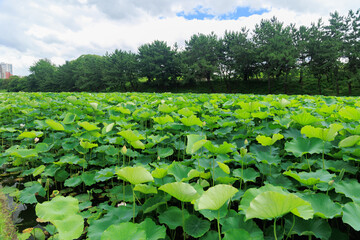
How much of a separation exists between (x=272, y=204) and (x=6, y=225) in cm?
222

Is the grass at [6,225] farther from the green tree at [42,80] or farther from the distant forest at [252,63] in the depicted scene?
the green tree at [42,80]

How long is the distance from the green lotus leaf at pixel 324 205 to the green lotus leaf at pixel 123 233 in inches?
33.2

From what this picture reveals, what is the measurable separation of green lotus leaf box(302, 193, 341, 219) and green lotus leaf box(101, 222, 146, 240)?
2.77 feet

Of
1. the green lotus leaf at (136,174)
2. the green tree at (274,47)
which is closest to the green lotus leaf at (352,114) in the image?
the green lotus leaf at (136,174)

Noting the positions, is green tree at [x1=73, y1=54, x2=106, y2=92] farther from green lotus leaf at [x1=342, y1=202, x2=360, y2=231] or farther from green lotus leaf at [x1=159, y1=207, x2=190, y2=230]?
green lotus leaf at [x1=342, y1=202, x2=360, y2=231]

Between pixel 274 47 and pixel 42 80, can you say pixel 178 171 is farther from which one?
pixel 42 80

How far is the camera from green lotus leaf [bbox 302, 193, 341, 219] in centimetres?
93

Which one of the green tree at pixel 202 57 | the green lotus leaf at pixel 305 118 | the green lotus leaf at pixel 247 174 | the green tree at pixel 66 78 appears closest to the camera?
the green lotus leaf at pixel 247 174

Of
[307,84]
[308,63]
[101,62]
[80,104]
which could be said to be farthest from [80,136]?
[101,62]

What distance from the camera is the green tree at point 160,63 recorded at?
32.5 metres

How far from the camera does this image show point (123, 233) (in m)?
0.87

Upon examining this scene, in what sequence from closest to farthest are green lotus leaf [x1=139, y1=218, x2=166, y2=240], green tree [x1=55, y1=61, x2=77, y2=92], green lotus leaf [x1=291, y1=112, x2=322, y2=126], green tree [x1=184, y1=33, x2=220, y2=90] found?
1. green lotus leaf [x1=139, y1=218, x2=166, y2=240]
2. green lotus leaf [x1=291, y1=112, x2=322, y2=126]
3. green tree [x1=184, y1=33, x2=220, y2=90]
4. green tree [x1=55, y1=61, x2=77, y2=92]

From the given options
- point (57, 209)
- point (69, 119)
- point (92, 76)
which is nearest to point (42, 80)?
point (92, 76)

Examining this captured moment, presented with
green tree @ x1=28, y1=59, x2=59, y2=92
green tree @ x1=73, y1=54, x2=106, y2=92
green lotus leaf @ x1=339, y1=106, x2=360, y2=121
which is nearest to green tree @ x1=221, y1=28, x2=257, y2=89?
green tree @ x1=73, y1=54, x2=106, y2=92
